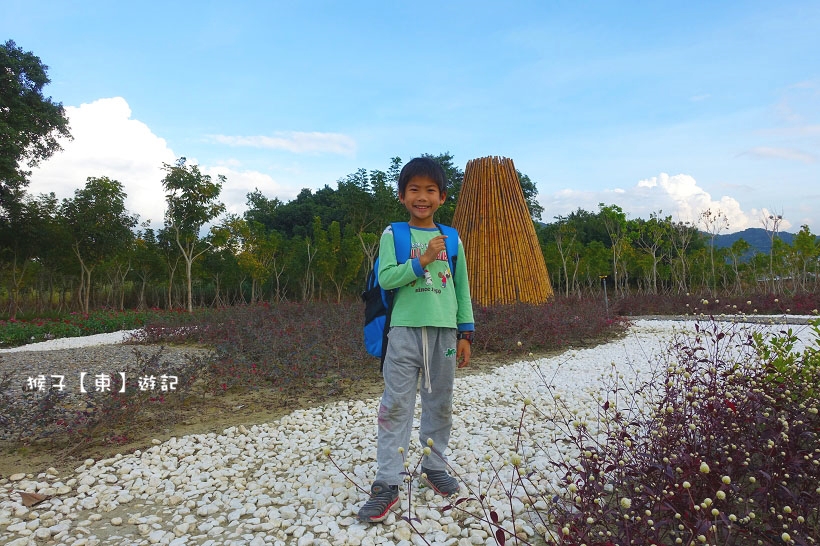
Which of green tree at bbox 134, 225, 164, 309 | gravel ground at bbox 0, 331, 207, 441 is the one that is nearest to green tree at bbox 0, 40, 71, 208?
green tree at bbox 134, 225, 164, 309

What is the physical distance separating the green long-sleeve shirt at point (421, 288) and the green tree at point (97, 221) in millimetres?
16354

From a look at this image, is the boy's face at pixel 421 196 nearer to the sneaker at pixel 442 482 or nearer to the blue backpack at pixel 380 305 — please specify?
the blue backpack at pixel 380 305

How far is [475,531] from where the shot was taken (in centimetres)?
205

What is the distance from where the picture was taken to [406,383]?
2176 mm

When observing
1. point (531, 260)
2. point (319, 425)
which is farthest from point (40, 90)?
point (319, 425)

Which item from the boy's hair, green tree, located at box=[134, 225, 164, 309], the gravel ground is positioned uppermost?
green tree, located at box=[134, 225, 164, 309]

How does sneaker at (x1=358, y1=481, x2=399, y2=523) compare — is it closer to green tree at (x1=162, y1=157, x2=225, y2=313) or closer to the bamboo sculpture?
the bamboo sculpture

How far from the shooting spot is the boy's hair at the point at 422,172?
2.24 m

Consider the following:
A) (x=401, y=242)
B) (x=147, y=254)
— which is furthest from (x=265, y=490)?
(x=147, y=254)

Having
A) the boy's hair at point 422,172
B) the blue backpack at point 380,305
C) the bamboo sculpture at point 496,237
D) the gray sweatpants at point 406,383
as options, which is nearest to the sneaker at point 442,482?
the gray sweatpants at point 406,383

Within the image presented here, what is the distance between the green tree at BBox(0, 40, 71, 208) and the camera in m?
13.5

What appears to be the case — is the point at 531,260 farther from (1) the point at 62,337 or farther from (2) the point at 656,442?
(1) the point at 62,337

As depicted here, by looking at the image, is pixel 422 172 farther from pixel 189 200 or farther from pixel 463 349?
pixel 189 200

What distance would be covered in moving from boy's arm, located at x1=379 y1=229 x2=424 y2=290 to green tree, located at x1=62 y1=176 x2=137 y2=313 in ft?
53.6
